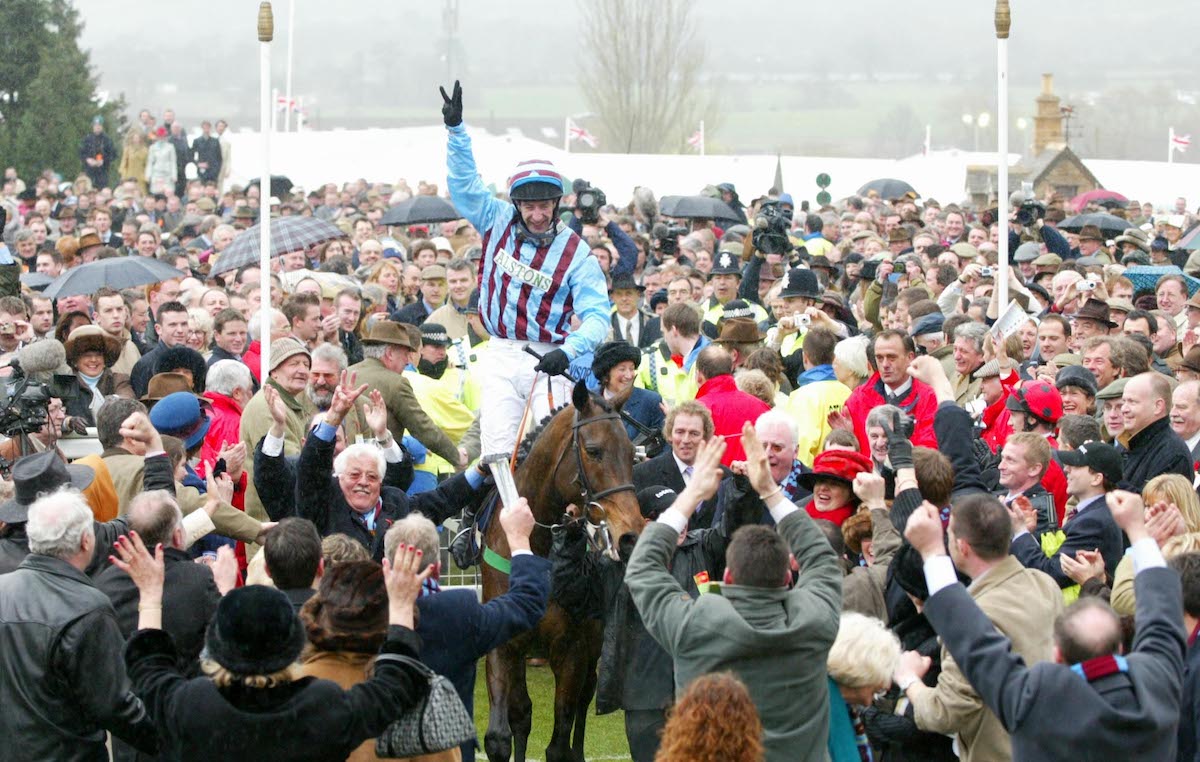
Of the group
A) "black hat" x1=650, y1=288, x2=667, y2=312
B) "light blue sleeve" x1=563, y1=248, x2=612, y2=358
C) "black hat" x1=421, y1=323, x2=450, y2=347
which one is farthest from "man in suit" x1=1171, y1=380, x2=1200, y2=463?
"black hat" x1=650, y1=288, x2=667, y2=312

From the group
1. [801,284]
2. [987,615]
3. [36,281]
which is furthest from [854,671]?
[36,281]

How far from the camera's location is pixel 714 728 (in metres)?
4.21

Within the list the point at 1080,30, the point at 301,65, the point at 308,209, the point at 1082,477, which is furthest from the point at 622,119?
the point at 1080,30

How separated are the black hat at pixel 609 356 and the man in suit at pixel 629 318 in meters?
4.12

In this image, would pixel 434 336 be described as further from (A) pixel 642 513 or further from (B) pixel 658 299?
(A) pixel 642 513

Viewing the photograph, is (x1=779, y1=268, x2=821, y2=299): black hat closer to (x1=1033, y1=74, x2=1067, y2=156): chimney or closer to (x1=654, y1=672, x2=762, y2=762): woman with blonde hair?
(x1=654, y1=672, x2=762, y2=762): woman with blonde hair

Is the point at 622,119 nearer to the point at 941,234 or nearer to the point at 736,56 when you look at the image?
the point at 941,234

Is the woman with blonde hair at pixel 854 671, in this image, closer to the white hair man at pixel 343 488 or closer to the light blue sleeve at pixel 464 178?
the white hair man at pixel 343 488

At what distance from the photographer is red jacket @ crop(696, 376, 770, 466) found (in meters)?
8.48

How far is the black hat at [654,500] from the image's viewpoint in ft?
24.4

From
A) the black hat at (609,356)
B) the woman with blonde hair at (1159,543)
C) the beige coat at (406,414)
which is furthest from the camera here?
the beige coat at (406,414)

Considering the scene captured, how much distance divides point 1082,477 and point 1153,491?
1.12ft

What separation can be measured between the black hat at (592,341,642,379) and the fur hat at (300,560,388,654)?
3478 mm

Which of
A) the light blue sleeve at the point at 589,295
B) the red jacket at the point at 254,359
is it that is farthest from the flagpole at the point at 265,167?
the light blue sleeve at the point at 589,295
